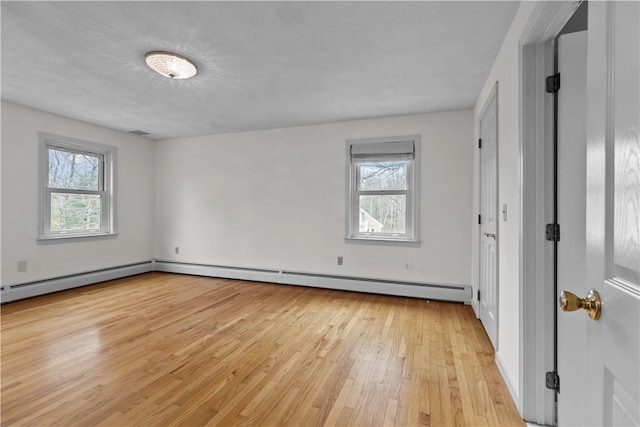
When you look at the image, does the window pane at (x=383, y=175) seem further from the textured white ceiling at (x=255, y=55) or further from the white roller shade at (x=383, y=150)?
the textured white ceiling at (x=255, y=55)

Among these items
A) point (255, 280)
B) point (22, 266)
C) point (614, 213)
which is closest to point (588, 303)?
point (614, 213)

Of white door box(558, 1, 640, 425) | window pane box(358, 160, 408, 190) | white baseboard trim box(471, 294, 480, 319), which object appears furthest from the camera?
window pane box(358, 160, 408, 190)

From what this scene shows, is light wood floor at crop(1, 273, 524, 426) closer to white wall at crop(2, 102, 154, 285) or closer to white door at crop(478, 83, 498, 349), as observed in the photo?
white door at crop(478, 83, 498, 349)

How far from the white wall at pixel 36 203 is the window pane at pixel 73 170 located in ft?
0.82

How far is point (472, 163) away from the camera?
12.1 ft

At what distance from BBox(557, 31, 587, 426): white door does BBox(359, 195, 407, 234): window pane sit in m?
2.51

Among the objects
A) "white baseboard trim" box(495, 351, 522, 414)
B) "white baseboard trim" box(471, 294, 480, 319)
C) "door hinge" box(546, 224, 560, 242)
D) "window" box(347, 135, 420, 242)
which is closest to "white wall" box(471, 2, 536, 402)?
"white baseboard trim" box(495, 351, 522, 414)

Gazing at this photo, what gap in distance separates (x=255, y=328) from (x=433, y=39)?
2880 millimetres

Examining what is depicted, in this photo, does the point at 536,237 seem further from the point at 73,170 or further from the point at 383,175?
the point at 73,170

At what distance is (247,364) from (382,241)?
96.6 inches

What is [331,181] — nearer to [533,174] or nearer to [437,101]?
[437,101]

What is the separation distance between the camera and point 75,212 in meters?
4.41

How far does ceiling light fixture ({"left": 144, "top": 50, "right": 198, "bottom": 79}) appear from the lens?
95.3 inches

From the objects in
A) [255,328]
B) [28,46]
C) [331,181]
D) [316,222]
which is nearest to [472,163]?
[331,181]
